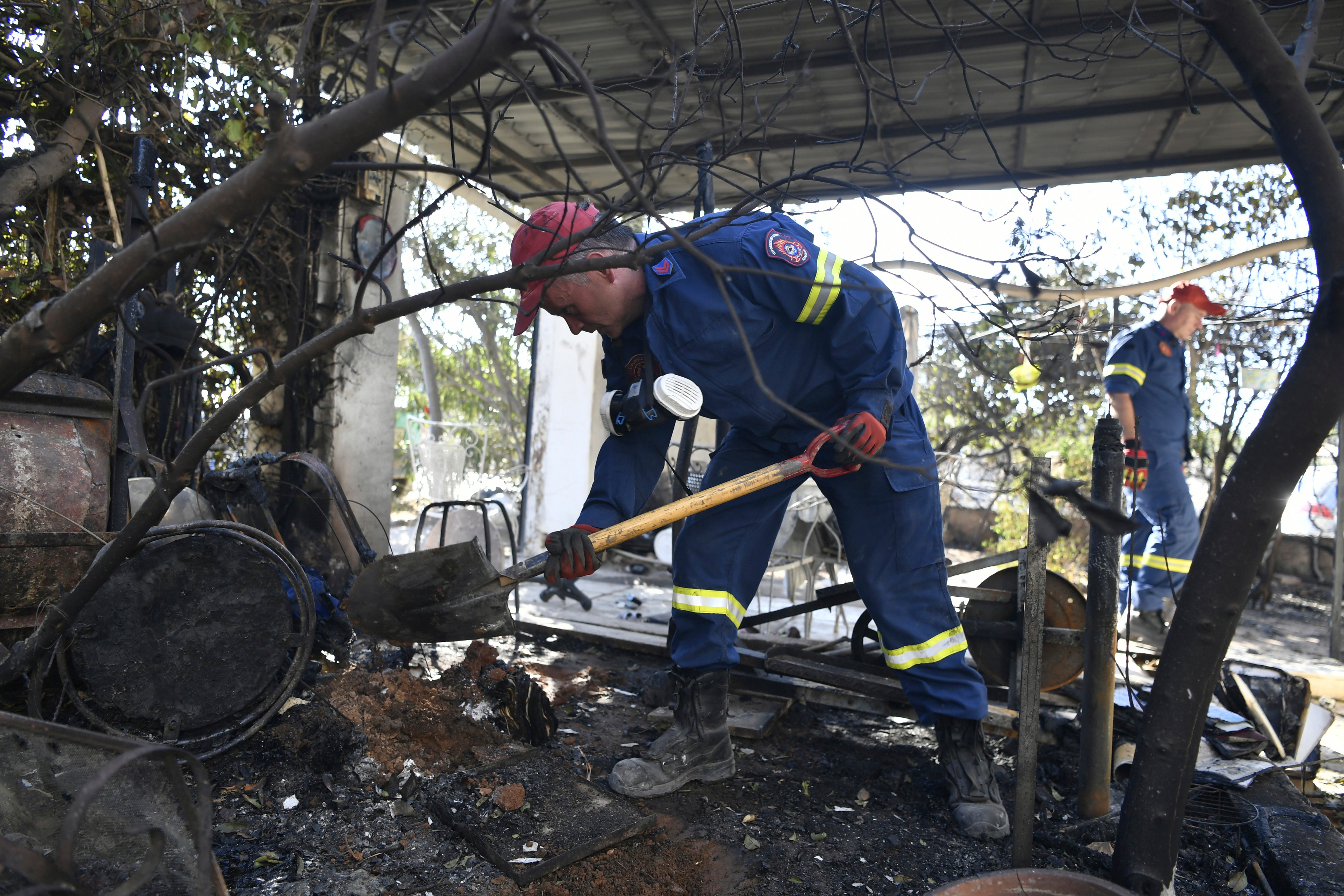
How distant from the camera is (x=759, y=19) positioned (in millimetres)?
4488

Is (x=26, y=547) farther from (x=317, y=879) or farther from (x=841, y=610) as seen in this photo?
(x=841, y=610)

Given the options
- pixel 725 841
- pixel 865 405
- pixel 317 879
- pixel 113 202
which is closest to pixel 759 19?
pixel 865 405

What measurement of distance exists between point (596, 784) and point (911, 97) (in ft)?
14.8

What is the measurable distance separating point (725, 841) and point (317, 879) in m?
1.18

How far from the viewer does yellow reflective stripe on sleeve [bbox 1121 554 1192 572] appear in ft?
17.7

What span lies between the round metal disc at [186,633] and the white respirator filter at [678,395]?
1456 millimetres

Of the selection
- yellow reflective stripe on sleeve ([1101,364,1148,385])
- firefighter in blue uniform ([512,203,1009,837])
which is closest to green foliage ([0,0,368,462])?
firefighter in blue uniform ([512,203,1009,837])

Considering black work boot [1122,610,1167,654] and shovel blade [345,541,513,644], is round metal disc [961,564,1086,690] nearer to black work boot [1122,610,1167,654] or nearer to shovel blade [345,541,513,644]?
shovel blade [345,541,513,644]

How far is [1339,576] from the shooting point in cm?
524

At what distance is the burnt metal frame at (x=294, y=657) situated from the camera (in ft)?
8.33

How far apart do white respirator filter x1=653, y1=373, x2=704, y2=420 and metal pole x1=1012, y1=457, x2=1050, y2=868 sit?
3.62ft

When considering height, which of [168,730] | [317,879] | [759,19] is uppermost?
[759,19]

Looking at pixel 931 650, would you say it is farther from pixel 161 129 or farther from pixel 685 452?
pixel 161 129

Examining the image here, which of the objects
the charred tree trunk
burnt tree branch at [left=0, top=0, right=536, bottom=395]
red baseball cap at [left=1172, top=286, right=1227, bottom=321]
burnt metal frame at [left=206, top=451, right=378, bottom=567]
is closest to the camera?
burnt tree branch at [left=0, top=0, right=536, bottom=395]
